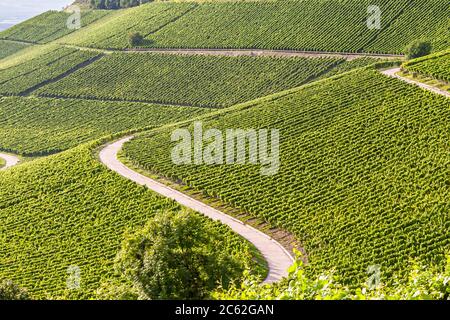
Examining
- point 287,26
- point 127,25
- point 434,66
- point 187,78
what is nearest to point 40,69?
point 127,25

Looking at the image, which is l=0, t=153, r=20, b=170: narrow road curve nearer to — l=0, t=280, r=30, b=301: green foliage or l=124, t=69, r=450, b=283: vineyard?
l=124, t=69, r=450, b=283: vineyard

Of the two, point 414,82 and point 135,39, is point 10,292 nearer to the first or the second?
point 414,82

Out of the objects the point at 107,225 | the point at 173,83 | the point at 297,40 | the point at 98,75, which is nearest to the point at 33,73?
the point at 98,75

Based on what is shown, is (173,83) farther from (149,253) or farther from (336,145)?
(149,253)

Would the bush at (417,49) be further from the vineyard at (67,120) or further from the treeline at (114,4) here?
the treeline at (114,4)

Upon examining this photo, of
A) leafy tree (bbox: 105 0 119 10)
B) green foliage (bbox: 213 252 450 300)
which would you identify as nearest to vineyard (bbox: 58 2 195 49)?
leafy tree (bbox: 105 0 119 10)

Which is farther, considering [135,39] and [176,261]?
[135,39]
